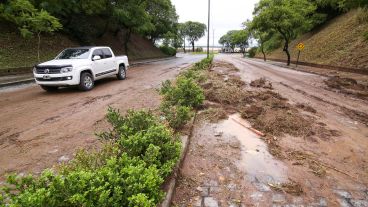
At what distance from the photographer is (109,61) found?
526 inches

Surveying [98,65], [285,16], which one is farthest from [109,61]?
[285,16]

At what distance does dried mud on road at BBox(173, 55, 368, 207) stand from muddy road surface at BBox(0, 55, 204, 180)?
229 cm

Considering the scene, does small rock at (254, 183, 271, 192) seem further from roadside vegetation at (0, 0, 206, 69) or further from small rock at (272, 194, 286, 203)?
roadside vegetation at (0, 0, 206, 69)

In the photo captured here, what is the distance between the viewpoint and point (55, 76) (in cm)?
1040

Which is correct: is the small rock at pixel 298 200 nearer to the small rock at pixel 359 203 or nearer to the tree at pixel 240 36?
the small rock at pixel 359 203

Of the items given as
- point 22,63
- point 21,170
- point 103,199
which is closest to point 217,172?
point 103,199

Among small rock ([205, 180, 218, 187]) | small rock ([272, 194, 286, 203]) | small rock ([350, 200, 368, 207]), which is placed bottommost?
small rock ([350, 200, 368, 207])

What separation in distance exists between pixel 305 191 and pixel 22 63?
63.5 feet

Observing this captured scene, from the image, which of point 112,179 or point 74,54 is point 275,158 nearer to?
point 112,179

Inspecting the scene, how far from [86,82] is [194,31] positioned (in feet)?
382

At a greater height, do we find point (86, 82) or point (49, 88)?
point (86, 82)

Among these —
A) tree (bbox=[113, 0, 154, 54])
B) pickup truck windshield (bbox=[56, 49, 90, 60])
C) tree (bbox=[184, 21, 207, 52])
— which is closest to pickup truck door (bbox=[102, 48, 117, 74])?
pickup truck windshield (bbox=[56, 49, 90, 60])

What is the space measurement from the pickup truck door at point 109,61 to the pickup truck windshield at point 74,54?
1.16m

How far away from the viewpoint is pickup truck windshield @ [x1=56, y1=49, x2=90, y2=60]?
11773 millimetres
